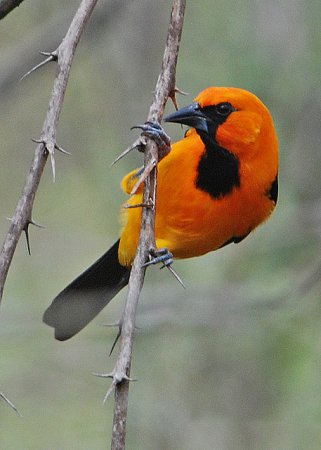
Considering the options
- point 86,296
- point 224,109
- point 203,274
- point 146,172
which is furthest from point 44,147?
point 203,274

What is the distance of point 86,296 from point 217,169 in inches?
49.8

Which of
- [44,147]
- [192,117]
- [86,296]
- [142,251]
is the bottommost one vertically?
[142,251]

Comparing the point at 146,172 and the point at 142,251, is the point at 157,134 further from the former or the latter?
the point at 142,251

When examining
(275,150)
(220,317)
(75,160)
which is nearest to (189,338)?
(220,317)

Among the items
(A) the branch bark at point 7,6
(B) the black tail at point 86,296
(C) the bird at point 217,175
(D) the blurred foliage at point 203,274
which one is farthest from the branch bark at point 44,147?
(D) the blurred foliage at point 203,274

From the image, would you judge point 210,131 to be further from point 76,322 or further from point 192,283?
point 192,283

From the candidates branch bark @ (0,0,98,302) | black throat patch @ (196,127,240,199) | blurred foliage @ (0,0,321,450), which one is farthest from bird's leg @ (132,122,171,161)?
blurred foliage @ (0,0,321,450)

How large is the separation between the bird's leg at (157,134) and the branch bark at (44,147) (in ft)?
1.35

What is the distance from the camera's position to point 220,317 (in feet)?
17.1

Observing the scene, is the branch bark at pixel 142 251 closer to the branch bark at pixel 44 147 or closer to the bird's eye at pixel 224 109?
the branch bark at pixel 44 147

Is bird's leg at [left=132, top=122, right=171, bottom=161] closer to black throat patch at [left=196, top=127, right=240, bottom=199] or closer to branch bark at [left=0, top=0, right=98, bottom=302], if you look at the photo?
branch bark at [left=0, top=0, right=98, bottom=302]

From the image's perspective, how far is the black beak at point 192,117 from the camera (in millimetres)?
4211

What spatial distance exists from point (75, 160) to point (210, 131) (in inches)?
103

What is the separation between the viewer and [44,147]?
2.72 metres
